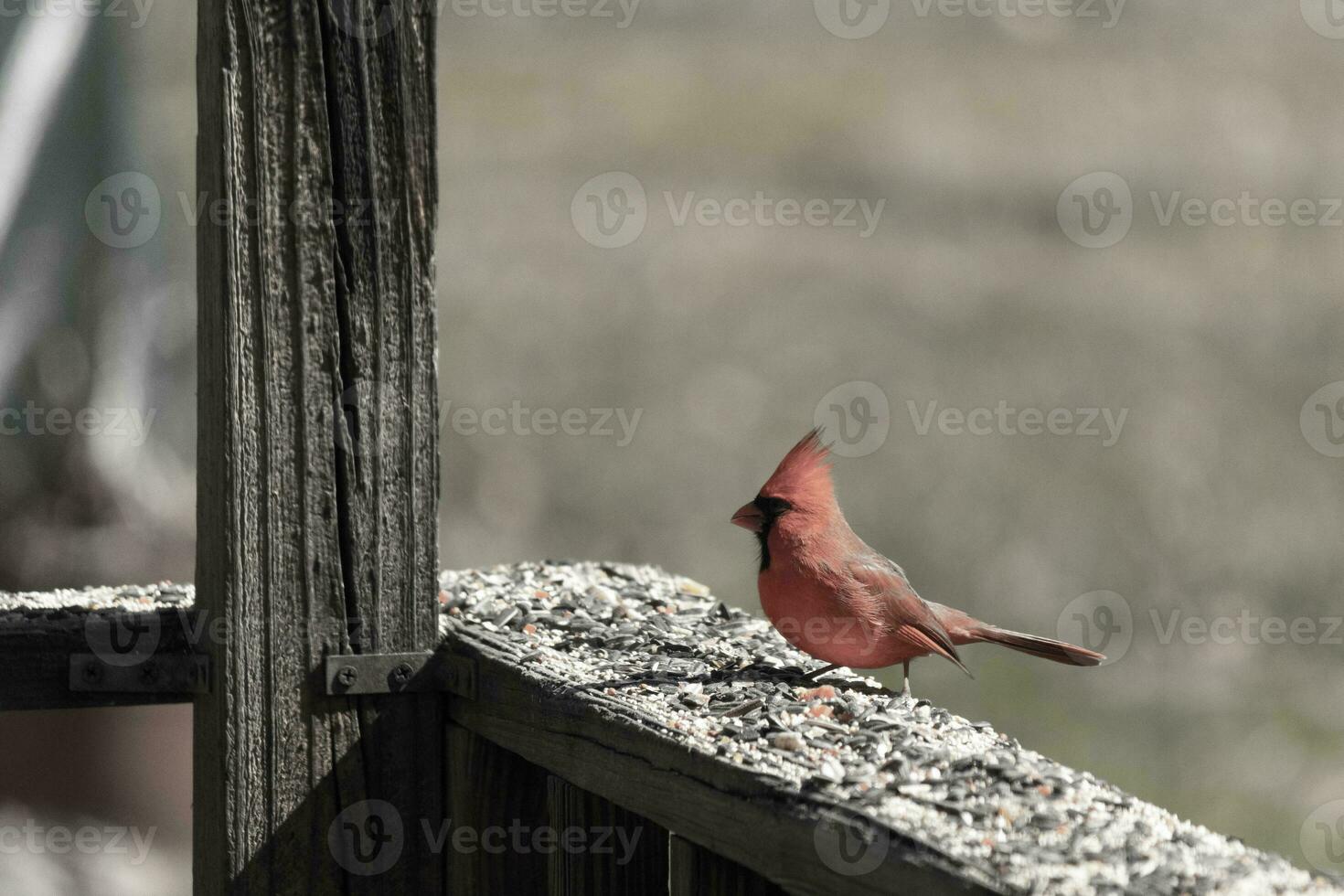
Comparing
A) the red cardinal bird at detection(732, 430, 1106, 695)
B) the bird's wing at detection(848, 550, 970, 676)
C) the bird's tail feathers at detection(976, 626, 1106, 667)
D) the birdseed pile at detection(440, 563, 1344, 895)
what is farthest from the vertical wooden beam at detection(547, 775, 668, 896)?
the bird's tail feathers at detection(976, 626, 1106, 667)

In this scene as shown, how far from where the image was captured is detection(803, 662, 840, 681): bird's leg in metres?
2.22

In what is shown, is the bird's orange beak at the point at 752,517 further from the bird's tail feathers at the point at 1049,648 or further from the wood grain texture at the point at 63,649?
the wood grain texture at the point at 63,649

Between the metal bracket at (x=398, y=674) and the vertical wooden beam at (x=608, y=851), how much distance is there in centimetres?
30

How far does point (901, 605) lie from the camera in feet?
8.60

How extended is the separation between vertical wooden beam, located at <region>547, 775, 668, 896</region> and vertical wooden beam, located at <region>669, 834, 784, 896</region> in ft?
0.63

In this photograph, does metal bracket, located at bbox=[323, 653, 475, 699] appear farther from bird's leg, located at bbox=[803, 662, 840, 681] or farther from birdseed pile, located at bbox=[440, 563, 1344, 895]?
bird's leg, located at bbox=[803, 662, 840, 681]

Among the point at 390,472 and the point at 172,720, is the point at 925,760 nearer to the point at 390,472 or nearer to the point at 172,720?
the point at 390,472

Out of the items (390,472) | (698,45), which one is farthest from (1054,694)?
(698,45)

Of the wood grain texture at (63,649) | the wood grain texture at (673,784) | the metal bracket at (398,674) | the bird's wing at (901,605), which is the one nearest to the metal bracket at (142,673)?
the wood grain texture at (63,649)

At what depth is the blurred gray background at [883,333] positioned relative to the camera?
4.57m

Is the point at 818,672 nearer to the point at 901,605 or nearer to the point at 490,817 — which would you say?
the point at 901,605

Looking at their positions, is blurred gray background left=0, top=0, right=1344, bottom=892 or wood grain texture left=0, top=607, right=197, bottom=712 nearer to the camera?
wood grain texture left=0, top=607, right=197, bottom=712

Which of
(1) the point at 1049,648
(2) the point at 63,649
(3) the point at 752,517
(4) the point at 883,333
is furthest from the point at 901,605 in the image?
(4) the point at 883,333

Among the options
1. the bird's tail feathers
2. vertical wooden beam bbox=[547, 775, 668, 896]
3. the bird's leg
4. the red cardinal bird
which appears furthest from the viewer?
the bird's tail feathers
